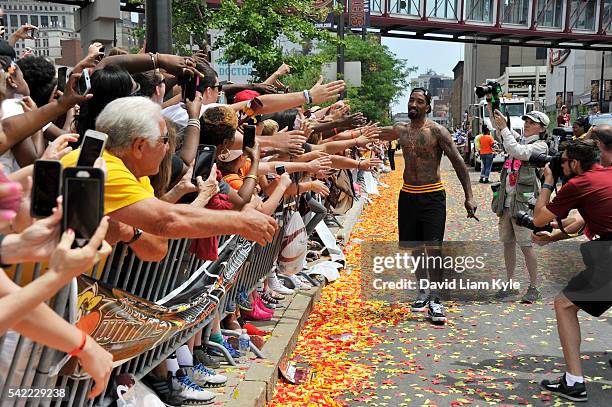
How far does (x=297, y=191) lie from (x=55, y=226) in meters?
5.26

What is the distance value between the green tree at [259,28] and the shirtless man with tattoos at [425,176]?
8915mm

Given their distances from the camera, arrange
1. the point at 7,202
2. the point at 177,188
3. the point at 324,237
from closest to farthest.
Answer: the point at 7,202
the point at 177,188
the point at 324,237

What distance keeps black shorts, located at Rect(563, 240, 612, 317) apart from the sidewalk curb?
233 cm

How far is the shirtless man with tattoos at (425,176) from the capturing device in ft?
25.9

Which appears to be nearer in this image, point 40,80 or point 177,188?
point 177,188

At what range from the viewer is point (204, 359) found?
210 inches

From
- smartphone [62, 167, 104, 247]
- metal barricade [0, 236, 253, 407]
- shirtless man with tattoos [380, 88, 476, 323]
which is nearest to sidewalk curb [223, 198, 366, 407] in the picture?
metal barricade [0, 236, 253, 407]

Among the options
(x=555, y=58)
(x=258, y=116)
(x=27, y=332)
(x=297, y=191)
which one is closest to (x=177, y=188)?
(x=27, y=332)

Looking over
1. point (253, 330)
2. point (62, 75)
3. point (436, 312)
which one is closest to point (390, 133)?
point (436, 312)

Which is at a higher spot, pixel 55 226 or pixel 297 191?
pixel 55 226

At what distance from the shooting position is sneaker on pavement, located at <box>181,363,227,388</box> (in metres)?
4.89

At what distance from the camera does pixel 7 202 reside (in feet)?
6.75

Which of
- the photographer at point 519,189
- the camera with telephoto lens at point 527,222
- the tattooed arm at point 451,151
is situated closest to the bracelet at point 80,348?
the camera with telephoto lens at point 527,222

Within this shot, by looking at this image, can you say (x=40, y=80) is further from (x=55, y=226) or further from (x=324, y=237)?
(x=324, y=237)
